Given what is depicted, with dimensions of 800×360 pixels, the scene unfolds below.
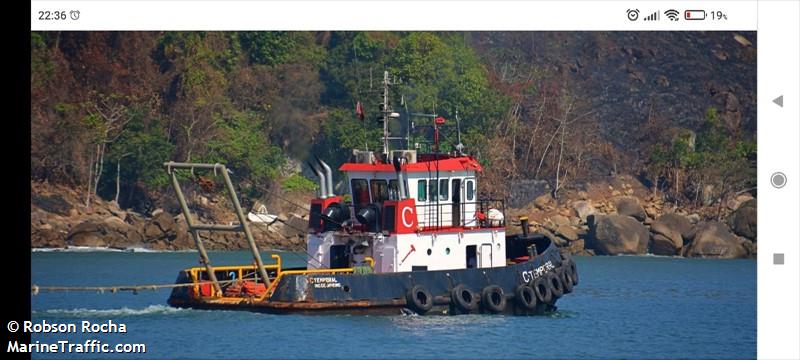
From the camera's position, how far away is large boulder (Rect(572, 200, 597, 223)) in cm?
5228

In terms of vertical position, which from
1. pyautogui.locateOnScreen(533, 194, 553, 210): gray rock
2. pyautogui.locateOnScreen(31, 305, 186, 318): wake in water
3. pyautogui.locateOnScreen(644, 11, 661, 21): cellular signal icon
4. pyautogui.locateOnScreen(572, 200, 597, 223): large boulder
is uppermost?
pyautogui.locateOnScreen(644, 11, 661, 21): cellular signal icon

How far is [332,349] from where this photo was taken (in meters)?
22.5

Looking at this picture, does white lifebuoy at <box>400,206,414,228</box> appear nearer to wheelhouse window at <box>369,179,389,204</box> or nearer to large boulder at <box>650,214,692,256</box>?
wheelhouse window at <box>369,179,389,204</box>

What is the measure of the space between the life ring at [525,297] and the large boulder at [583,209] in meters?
24.5

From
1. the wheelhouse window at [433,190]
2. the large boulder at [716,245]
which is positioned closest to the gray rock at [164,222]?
the large boulder at [716,245]

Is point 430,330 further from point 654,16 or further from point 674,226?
point 674,226

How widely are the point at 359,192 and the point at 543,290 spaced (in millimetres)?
4184

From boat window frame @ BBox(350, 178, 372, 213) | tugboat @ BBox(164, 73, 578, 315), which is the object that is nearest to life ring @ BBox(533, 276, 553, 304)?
tugboat @ BBox(164, 73, 578, 315)

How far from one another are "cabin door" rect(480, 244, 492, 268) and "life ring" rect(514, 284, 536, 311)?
969 millimetres

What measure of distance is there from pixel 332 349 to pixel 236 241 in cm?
2692

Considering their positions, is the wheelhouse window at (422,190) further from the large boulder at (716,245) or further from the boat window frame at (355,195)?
the large boulder at (716,245)

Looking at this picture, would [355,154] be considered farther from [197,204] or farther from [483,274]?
[197,204]

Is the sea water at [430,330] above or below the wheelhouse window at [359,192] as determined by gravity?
below

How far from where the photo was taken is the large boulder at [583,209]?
172 feet
